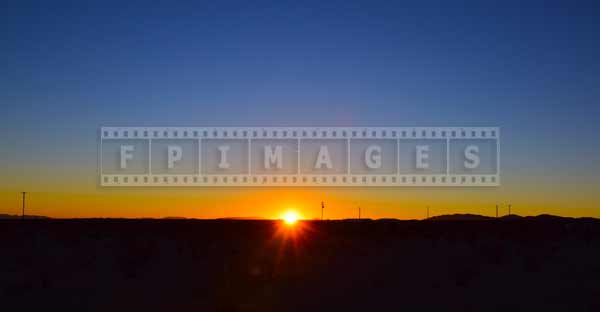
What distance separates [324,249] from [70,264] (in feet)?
34.1

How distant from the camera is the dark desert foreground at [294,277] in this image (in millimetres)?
19141

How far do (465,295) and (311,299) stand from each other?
459 cm

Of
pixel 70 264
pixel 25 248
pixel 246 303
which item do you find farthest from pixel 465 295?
pixel 25 248

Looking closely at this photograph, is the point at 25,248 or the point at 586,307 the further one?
the point at 25,248

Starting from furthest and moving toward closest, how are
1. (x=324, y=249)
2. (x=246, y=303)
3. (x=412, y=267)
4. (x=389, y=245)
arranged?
(x=389, y=245) < (x=324, y=249) < (x=412, y=267) < (x=246, y=303)

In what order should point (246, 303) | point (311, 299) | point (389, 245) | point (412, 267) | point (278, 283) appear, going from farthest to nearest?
point (389, 245) < point (412, 267) < point (278, 283) < point (311, 299) < point (246, 303)

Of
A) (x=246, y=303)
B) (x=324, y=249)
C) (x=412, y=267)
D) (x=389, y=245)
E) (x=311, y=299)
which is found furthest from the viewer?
(x=389, y=245)

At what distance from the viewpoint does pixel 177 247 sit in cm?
3009

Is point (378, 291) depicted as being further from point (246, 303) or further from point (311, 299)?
point (246, 303)

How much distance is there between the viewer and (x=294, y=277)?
2248 centimetres

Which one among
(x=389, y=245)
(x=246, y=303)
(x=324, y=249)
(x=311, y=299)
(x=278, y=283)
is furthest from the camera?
(x=389, y=245)

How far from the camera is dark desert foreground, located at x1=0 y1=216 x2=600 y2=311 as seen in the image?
19141 millimetres

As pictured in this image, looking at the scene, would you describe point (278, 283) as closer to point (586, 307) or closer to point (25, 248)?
point (586, 307)

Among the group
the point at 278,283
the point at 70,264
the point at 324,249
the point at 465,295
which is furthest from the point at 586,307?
the point at 70,264
